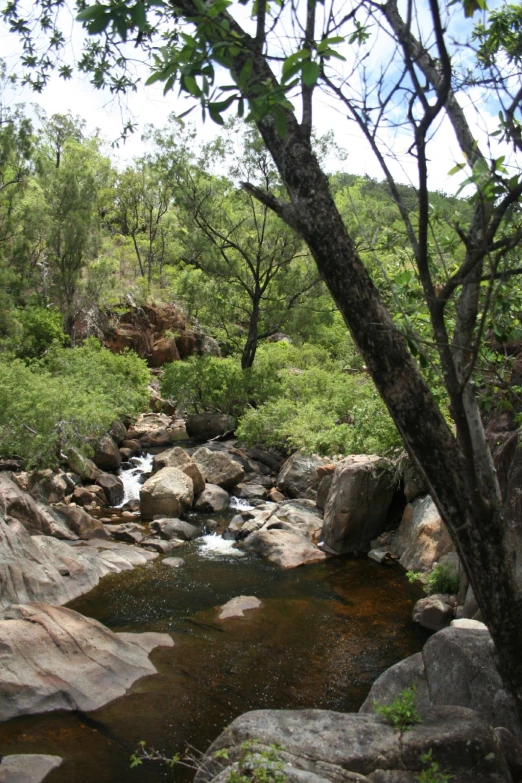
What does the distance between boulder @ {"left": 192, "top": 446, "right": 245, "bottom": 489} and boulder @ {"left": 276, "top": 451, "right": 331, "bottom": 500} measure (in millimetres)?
1132

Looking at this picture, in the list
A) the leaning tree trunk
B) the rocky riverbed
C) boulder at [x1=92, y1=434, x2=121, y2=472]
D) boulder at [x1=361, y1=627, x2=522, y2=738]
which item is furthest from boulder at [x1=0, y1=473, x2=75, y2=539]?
the leaning tree trunk

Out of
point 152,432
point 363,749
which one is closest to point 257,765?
point 363,749

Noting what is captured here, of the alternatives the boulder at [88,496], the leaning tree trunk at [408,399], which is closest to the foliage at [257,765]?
the leaning tree trunk at [408,399]

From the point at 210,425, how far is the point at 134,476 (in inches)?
205

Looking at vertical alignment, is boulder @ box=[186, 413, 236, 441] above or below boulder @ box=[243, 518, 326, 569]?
above

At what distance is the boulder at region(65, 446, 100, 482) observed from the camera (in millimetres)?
14336

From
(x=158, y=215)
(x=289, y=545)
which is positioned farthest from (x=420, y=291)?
(x=158, y=215)

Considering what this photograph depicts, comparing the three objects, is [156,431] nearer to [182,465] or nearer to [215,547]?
[182,465]

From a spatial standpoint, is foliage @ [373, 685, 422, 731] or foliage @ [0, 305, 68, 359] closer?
foliage @ [373, 685, 422, 731]

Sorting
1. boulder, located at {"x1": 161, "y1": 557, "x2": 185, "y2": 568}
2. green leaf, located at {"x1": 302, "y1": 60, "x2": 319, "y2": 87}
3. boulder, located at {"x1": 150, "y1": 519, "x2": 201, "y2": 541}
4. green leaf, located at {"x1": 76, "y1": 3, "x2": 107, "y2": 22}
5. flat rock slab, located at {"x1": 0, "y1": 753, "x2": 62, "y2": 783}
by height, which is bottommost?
boulder, located at {"x1": 161, "y1": 557, "x2": 185, "y2": 568}

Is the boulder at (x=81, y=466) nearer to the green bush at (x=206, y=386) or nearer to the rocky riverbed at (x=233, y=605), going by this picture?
the rocky riverbed at (x=233, y=605)

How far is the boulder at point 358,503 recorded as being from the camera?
12.6 metres

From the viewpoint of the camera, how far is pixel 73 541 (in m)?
12.4

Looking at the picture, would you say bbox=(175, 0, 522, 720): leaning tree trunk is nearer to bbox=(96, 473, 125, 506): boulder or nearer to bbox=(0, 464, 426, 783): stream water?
bbox=(0, 464, 426, 783): stream water
